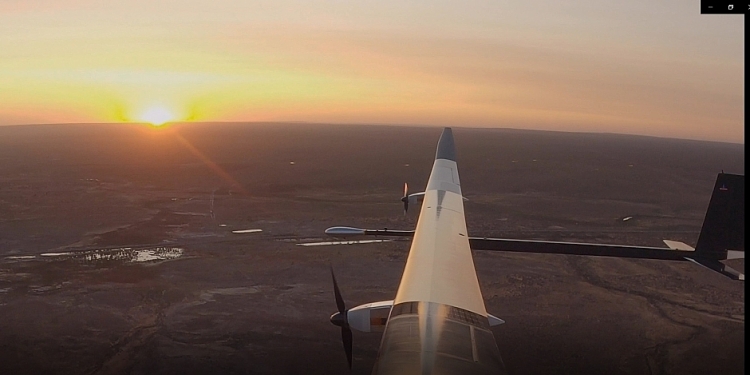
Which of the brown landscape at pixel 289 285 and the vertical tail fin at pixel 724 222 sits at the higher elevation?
the vertical tail fin at pixel 724 222

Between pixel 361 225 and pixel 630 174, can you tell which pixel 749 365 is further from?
pixel 630 174

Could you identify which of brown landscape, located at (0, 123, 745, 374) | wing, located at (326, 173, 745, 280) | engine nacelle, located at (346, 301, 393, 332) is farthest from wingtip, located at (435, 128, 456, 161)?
engine nacelle, located at (346, 301, 393, 332)

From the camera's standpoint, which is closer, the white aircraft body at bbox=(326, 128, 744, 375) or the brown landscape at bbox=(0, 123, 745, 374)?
the white aircraft body at bbox=(326, 128, 744, 375)

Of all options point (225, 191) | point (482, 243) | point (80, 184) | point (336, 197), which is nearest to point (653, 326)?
point (482, 243)

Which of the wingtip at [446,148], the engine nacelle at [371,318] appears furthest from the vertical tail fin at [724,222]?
the wingtip at [446,148]

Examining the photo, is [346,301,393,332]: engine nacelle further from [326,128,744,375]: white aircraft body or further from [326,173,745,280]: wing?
[326,173,745,280]: wing

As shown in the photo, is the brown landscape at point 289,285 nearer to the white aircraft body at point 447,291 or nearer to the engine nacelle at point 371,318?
the white aircraft body at point 447,291

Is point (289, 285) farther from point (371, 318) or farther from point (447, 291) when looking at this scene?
point (447, 291)

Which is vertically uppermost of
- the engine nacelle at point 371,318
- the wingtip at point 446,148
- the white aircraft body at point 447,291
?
the wingtip at point 446,148
